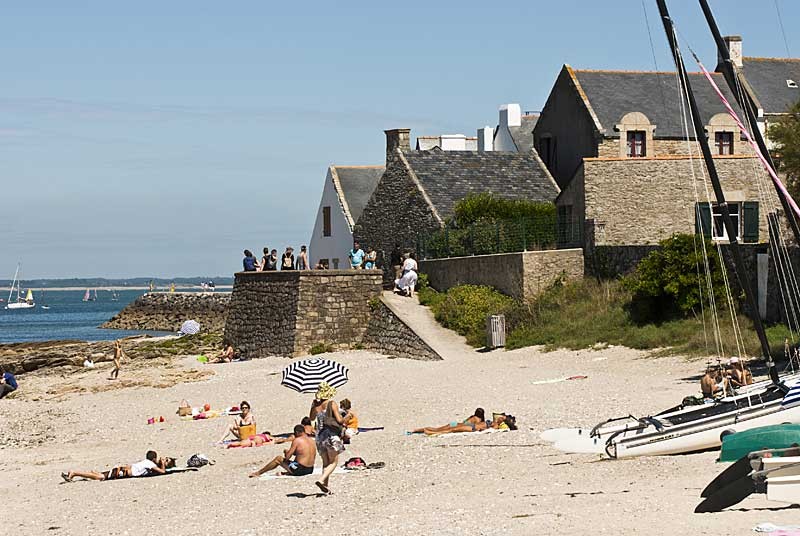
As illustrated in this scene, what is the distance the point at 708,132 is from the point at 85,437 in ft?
83.0

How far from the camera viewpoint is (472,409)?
79.7ft

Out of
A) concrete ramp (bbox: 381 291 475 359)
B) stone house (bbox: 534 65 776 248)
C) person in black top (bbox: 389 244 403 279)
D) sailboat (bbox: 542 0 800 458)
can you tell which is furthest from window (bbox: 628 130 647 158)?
sailboat (bbox: 542 0 800 458)

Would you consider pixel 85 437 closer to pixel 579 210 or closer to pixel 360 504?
pixel 360 504

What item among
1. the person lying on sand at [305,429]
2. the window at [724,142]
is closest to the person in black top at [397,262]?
the window at [724,142]

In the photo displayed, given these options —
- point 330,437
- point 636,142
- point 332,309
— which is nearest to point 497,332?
point 332,309

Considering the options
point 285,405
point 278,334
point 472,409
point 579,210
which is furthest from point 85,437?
point 579,210

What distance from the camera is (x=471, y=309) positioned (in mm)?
36281

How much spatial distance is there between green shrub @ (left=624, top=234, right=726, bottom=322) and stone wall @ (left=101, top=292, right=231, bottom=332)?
178ft

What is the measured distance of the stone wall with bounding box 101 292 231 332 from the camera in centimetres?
8772

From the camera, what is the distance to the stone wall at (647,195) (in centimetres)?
3625

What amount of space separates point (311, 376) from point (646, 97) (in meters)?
23.9

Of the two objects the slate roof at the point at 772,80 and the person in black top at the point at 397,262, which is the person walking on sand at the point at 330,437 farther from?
the slate roof at the point at 772,80

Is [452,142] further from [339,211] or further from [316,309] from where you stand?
[316,309]

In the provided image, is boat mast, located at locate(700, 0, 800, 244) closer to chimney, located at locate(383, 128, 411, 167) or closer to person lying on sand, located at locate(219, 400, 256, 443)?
person lying on sand, located at locate(219, 400, 256, 443)
